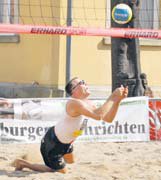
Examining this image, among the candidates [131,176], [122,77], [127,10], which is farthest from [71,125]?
[122,77]

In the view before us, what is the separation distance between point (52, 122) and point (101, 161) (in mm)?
1543

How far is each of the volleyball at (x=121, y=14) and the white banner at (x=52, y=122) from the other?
1.17 meters

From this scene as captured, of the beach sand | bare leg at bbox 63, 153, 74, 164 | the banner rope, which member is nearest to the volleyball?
the banner rope

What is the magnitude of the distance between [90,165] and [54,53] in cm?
662

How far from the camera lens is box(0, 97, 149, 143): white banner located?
9.29 m

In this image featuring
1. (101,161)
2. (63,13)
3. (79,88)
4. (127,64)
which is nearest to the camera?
(79,88)

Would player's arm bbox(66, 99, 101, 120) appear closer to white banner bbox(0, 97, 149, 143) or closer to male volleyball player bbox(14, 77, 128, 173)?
male volleyball player bbox(14, 77, 128, 173)

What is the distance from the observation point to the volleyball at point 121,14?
965 cm

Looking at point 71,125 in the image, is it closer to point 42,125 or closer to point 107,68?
point 42,125

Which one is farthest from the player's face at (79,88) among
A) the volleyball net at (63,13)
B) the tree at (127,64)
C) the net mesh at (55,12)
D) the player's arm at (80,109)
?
the net mesh at (55,12)

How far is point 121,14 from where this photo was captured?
9.78 m

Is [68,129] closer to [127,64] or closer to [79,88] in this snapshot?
[79,88]

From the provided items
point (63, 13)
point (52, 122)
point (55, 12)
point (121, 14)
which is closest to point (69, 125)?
point (52, 122)

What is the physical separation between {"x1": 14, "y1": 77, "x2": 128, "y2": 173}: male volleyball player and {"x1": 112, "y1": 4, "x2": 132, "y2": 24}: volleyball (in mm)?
2806
